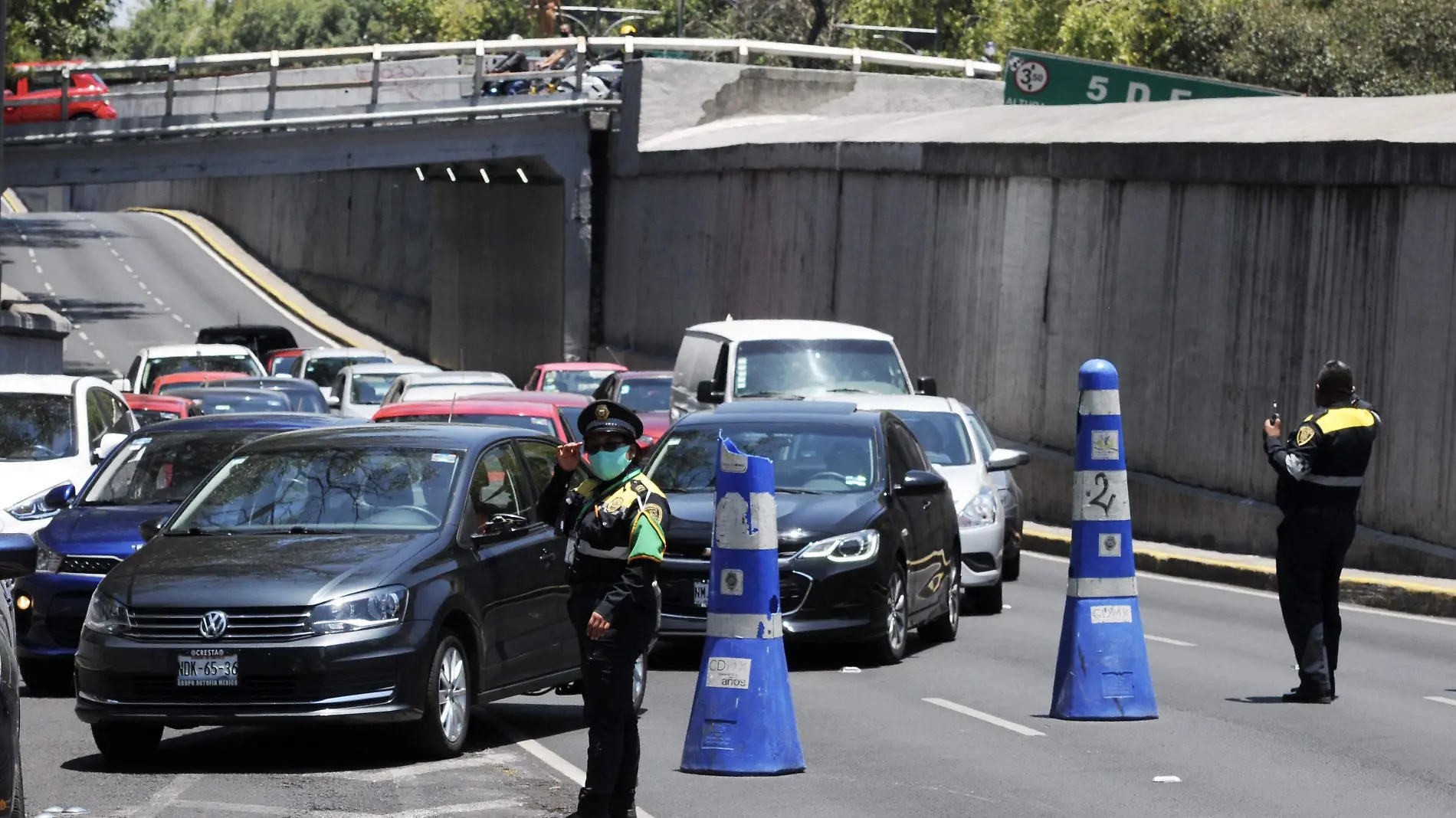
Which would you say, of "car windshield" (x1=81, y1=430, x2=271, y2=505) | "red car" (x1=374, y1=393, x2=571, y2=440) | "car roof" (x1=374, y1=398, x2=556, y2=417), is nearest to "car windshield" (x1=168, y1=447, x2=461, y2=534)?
"car windshield" (x1=81, y1=430, x2=271, y2=505)

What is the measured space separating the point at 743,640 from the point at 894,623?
14.9ft

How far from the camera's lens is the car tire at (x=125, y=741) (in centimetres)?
1009

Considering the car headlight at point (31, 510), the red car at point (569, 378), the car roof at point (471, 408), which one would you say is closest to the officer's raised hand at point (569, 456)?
the car headlight at point (31, 510)

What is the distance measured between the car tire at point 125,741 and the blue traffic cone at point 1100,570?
4.49 meters

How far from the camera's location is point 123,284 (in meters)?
74.3

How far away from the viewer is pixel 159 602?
32.2ft

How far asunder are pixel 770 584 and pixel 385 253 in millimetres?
60196

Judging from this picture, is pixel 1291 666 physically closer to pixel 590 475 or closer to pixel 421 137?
pixel 590 475

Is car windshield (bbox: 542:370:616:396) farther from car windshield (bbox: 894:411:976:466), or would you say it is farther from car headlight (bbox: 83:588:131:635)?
car headlight (bbox: 83:588:131:635)

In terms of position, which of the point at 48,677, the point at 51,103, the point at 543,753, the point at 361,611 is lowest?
the point at 48,677

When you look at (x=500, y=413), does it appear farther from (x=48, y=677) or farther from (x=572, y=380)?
(x=572, y=380)

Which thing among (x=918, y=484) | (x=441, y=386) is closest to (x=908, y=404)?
(x=918, y=484)

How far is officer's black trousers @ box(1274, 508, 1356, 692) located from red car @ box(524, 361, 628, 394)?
19644 mm

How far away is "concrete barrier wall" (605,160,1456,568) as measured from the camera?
20578 millimetres
